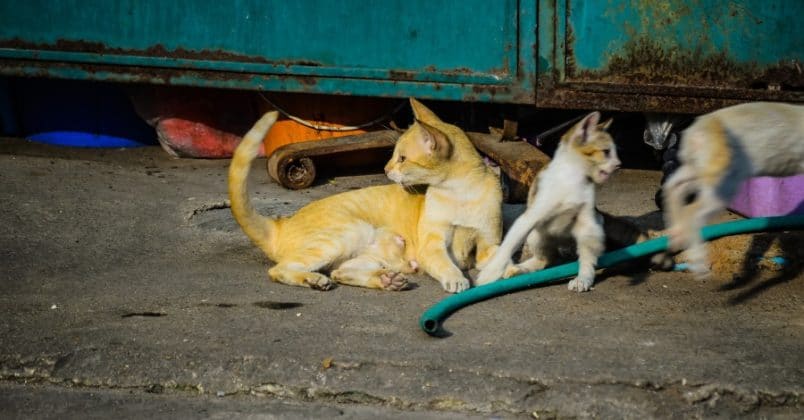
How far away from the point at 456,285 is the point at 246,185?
1112 mm

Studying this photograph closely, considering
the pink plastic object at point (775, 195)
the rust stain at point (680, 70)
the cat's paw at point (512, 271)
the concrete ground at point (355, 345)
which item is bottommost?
the concrete ground at point (355, 345)

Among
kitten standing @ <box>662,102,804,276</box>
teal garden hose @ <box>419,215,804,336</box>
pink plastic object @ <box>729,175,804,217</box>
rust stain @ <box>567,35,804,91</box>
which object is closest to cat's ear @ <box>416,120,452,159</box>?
teal garden hose @ <box>419,215,804,336</box>

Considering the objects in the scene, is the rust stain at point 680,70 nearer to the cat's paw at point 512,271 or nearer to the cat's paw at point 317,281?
the cat's paw at point 512,271

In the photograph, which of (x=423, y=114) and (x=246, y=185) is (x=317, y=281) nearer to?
(x=246, y=185)

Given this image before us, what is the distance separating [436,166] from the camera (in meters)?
4.73

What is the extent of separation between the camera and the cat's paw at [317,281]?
441 centimetres

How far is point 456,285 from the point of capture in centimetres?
439

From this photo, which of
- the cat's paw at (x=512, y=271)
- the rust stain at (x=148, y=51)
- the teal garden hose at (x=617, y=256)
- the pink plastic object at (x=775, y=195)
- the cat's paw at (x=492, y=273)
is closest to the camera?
the teal garden hose at (x=617, y=256)

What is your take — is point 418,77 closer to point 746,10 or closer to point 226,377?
point 746,10

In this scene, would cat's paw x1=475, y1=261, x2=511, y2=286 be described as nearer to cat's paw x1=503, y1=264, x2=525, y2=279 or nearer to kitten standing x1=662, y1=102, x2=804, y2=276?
cat's paw x1=503, y1=264, x2=525, y2=279

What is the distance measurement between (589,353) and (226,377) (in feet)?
4.53

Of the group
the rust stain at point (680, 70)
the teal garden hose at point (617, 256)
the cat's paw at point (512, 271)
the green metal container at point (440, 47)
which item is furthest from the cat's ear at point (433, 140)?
the rust stain at point (680, 70)

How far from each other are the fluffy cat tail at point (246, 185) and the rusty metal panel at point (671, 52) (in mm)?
2414

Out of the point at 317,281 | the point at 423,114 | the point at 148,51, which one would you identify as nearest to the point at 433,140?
the point at 423,114
